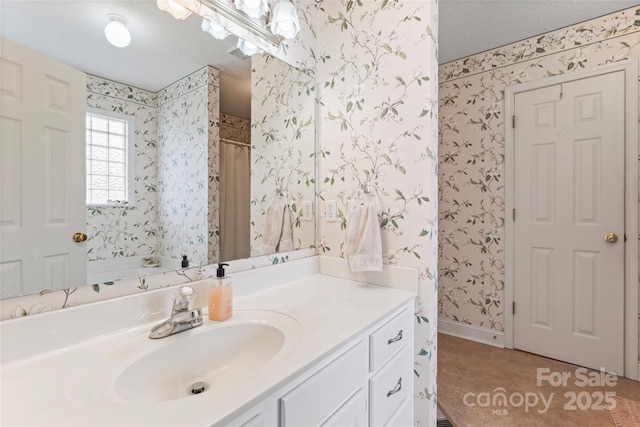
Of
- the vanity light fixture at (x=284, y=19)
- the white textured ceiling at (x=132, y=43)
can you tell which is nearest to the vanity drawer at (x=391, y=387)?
the white textured ceiling at (x=132, y=43)

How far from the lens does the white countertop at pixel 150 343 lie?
483 mm

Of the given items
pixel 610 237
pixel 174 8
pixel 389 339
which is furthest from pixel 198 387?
pixel 610 237

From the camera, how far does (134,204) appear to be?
90cm

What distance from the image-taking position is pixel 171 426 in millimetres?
454

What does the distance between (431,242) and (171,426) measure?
1057 mm

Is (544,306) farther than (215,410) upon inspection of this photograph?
Yes

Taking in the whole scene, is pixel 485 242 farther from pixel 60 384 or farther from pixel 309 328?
pixel 60 384

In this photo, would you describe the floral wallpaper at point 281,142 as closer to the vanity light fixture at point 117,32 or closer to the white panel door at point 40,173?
the vanity light fixture at point 117,32

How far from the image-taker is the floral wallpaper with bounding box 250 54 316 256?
1.27 meters

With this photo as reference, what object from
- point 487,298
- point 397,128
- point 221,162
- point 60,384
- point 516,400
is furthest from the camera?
point 487,298

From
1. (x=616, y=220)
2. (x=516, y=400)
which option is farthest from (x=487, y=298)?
(x=616, y=220)

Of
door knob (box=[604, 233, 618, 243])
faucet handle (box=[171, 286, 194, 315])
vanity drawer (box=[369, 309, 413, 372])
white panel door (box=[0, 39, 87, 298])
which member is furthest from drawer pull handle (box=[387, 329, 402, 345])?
door knob (box=[604, 233, 618, 243])

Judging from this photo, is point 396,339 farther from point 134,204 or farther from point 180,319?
point 134,204

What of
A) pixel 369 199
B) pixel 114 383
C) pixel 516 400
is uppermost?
pixel 369 199
